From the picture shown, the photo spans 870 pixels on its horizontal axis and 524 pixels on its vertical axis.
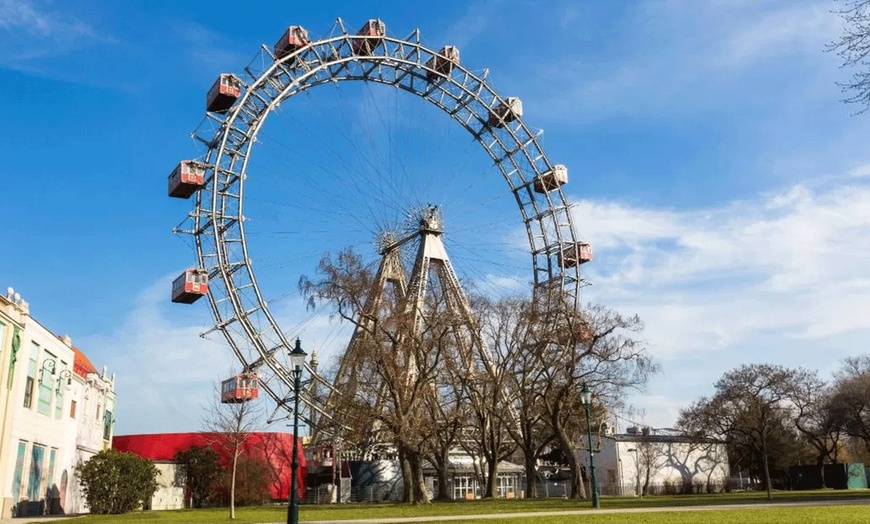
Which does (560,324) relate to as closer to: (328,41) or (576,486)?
(576,486)

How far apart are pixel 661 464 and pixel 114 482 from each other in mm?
42879

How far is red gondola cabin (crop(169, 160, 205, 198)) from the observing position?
1735 inches

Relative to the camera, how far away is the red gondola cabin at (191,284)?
144 ft

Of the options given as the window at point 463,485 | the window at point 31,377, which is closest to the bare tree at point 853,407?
the window at point 463,485

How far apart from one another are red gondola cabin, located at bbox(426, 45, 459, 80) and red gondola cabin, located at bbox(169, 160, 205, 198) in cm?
1717

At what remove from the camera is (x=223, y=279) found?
147 ft

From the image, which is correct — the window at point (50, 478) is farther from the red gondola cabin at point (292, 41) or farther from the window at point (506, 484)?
the window at point (506, 484)

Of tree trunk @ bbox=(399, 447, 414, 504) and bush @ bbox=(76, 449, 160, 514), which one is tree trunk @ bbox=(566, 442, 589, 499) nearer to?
tree trunk @ bbox=(399, 447, 414, 504)

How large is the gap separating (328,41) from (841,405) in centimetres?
5560

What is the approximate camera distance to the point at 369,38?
4912cm

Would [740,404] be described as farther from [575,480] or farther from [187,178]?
[187,178]

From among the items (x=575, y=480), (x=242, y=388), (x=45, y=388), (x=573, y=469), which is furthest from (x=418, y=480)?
(x=45, y=388)

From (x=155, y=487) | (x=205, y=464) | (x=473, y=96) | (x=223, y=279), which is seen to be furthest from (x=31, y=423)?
(x=473, y=96)

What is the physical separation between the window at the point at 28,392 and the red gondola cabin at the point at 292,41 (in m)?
23.2
